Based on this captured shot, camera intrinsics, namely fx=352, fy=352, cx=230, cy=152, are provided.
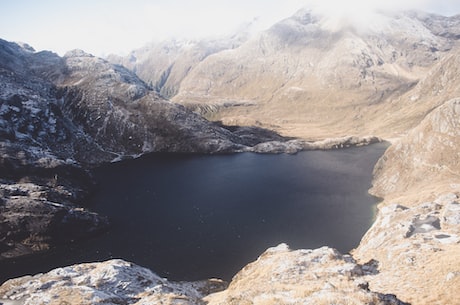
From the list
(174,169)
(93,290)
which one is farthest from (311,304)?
(174,169)

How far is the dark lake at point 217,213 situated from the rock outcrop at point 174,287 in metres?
15.2

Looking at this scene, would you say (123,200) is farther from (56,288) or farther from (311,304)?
(311,304)

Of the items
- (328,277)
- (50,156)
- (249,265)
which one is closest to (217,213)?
(249,265)

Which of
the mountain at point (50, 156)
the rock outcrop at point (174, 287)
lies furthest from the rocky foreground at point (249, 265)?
the mountain at point (50, 156)

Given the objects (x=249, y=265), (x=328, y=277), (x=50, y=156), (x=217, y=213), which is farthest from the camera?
(x=50, y=156)

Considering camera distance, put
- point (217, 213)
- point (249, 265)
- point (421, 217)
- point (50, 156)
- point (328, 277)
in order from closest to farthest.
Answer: point (328, 277), point (421, 217), point (249, 265), point (217, 213), point (50, 156)

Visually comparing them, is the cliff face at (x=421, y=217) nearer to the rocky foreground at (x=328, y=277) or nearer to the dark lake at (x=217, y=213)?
the rocky foreground at (x=328, y=277)

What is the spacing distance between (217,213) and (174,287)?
44.0m

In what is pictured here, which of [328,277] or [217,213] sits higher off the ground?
[328,277]

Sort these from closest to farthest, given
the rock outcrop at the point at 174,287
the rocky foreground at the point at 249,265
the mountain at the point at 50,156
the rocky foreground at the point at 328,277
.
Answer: the rocky foreground at the point at 328,277
the rocky foreground at the point at 249,265
the rock outcrop at the point at 174,287
the mountain at the point at 50,156

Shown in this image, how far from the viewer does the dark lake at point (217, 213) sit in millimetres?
81625

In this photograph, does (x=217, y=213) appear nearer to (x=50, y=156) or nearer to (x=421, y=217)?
(x=421, y=217)

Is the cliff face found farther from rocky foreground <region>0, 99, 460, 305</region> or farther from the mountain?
the mountain

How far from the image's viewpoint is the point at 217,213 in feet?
341
